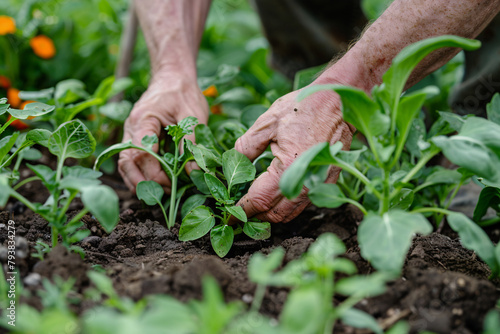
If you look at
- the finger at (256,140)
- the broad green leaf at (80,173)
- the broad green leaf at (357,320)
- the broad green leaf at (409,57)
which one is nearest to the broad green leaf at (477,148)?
the broad green leaf at (409,57)

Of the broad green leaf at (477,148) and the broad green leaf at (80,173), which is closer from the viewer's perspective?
the broad green leaf at (477,148)

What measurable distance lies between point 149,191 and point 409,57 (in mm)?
795

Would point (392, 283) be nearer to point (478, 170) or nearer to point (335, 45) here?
point (478, 170)

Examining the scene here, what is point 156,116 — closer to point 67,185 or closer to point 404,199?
point 67,185

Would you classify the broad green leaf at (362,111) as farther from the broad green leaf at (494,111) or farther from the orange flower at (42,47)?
the orange flower at (42,47)

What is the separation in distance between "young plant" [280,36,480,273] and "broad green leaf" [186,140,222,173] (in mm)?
360

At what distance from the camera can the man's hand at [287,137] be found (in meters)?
1.13

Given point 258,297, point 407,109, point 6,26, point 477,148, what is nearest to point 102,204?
point 258,297

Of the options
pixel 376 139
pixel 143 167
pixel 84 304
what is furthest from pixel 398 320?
pixel 143 167

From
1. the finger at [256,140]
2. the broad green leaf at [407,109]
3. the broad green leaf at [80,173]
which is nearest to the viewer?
the broad green leaf at [407,109]

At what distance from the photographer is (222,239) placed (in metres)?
1.15

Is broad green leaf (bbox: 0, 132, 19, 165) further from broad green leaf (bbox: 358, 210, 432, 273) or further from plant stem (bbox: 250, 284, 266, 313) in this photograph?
broad green leaf (bbox: 358, 210, 432, 273)

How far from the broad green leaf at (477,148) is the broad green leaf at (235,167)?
19.2 inches

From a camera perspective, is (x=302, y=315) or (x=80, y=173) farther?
(x=80, y=173)
